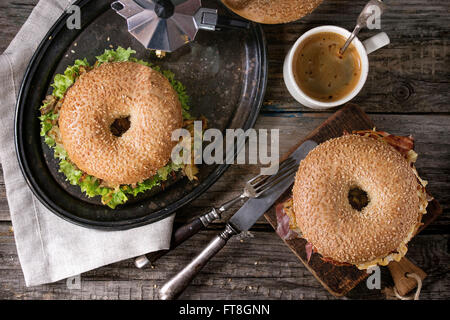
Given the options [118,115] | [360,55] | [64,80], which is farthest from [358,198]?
[64,80]

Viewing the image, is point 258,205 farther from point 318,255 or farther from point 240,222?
point 318,255

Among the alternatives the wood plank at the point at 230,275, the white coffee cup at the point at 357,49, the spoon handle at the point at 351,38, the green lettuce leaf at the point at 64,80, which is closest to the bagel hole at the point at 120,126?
the green lettuce leaf at the point at 64,80

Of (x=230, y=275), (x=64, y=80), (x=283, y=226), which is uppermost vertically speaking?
(x=64, y=80)

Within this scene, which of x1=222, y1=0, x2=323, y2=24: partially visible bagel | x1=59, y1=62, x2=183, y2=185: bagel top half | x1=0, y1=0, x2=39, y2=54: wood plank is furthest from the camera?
x1=0, y1=0, x2=39, y2=54: wood plank

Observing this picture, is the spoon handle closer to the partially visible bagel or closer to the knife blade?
the partially visible bagel

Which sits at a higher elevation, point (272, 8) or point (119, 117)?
point (272, 8)

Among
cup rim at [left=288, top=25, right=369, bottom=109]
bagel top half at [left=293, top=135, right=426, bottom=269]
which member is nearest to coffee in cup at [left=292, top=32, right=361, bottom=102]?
cup rim at [left=288, top=25, right=369, bottom=109]

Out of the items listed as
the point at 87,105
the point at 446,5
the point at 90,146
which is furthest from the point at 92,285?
the point at 446,5
